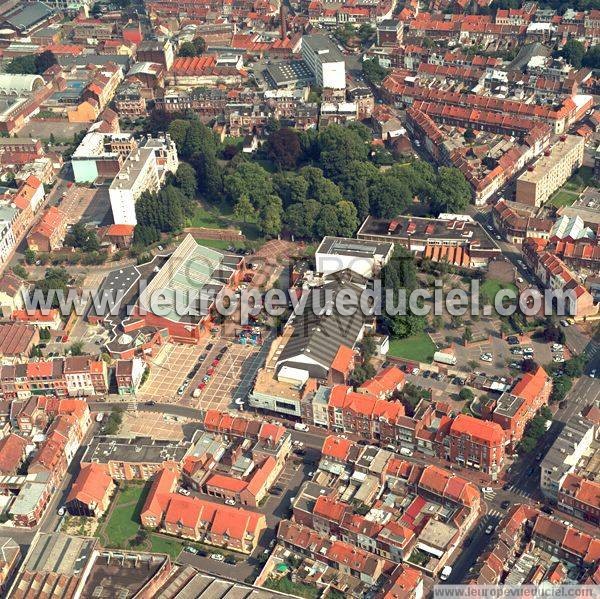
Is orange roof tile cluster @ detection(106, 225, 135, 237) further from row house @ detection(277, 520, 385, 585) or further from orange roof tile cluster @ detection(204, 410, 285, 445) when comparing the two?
row house @ detection(277, 520, 385, 585)

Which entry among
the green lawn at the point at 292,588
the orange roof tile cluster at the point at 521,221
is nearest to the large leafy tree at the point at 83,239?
the orange roof tile cluster at the point at 521,221

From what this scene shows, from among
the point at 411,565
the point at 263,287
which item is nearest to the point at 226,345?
the point at 263,287

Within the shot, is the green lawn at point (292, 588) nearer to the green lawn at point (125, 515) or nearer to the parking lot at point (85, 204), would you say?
the green lawn at point (125, 515)

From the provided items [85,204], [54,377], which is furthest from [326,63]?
[54,377]

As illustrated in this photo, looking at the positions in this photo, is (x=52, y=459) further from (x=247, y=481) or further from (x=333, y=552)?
(x=333, y=552)

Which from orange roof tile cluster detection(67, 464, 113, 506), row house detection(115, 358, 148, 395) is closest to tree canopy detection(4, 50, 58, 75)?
row house detection(115, 358, 148, 395)

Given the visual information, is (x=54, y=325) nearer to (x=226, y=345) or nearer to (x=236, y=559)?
(x=226, y=345)
